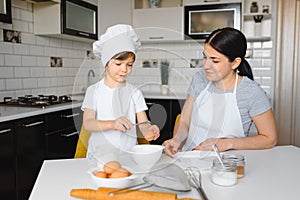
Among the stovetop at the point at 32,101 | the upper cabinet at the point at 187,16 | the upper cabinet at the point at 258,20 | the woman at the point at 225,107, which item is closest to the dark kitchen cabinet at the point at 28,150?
the stovetop at the point at 32,101

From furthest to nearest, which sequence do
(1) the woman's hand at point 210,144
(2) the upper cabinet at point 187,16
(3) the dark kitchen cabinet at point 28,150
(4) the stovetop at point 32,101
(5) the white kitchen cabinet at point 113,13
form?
1. (2) the upper cabinet at point 187,16
2. (5) the white kitchen cabinet at point 113,13
3. (4) the stovetop at point 32,101
4. (3) the dark kitchen cabinet at point 28,150
5. (1) the woman's hand at point 210,144

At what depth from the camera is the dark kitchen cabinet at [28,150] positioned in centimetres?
201

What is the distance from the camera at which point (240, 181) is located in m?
0.97

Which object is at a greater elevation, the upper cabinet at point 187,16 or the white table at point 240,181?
the upper cabinet at point 187,16

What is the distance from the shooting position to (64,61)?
3.13 metres

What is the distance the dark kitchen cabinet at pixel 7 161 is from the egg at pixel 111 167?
1.18 meters

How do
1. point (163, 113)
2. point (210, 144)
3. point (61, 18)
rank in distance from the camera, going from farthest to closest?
1. point (61, 18)
2. point (210, 144)
3. point (163, 113)

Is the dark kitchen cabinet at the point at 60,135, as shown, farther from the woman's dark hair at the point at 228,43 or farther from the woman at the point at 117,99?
the woman at the point at 117,99

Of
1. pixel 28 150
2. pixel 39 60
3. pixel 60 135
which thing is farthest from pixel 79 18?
pixel 28 150

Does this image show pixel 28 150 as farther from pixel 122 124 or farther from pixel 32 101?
pixel 122 124

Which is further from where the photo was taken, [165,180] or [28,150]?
[28,150]

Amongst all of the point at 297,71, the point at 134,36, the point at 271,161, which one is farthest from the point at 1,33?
the point at 297,71

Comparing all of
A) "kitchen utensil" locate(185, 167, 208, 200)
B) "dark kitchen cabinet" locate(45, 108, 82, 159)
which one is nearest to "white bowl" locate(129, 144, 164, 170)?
"kitchen utensil" locate(185, 167, 208, 200)

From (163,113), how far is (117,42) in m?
0.23
